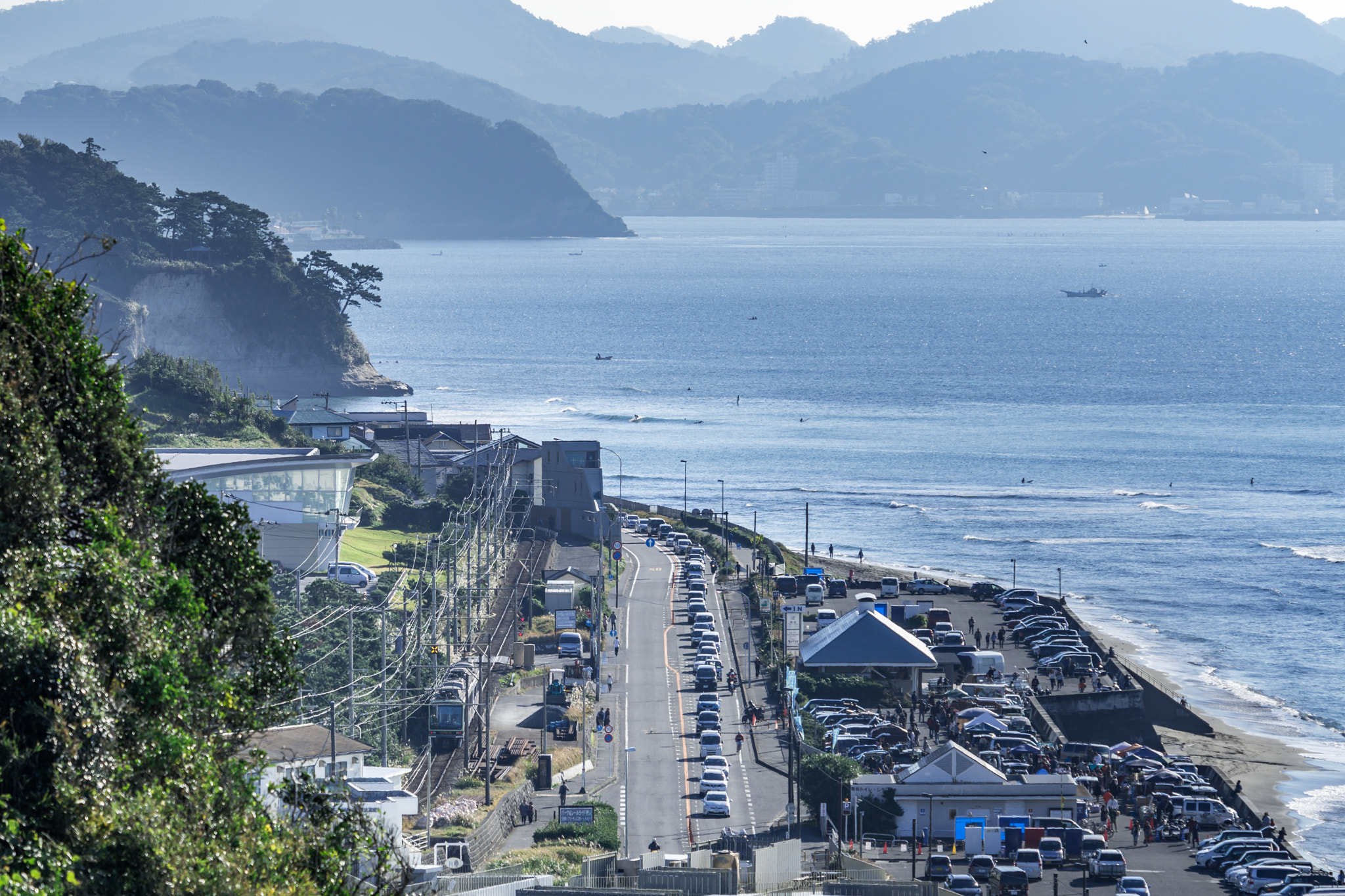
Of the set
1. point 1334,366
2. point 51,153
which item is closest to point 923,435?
point 1334,366

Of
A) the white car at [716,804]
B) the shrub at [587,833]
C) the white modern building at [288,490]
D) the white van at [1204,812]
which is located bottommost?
the white van at [1204,812]

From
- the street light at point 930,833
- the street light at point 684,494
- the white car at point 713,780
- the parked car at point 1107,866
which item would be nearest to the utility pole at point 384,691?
the white car at point 713,780

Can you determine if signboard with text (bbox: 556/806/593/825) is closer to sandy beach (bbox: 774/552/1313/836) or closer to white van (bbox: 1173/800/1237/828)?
white van (bbox: 1173/800/1237/828)

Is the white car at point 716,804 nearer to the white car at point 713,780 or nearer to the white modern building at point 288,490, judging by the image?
the white car at point 713,780

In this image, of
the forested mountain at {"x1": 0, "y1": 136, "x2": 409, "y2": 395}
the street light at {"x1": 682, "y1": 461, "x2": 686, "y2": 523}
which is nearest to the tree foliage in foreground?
the street light at {"x1": 682, "y1": 461, "x2": 686, "y2": 523}

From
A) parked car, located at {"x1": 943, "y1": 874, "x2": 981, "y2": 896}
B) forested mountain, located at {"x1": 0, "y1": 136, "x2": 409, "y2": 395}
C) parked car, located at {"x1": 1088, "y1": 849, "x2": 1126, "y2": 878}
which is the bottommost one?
parked car, located at {"x1": 1088, "y1": 849, "x2": 1126, "y2": 878}

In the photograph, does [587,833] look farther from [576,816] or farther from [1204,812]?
[1204,812]

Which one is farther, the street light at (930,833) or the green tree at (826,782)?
the green tree at (826,782)
